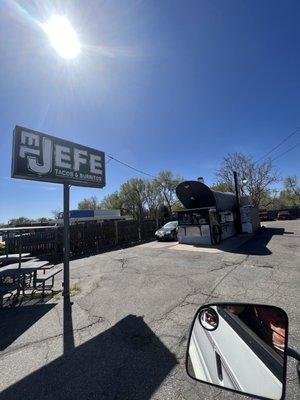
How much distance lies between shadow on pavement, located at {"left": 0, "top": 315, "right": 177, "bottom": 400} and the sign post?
322cm

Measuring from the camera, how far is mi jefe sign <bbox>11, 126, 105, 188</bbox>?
20.3 feet

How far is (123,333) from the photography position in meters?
4.22

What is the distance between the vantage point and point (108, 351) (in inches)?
144

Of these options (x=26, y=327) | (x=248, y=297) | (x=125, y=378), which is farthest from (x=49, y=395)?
(x=248, y=297)

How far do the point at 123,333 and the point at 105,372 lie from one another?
1.08 meters

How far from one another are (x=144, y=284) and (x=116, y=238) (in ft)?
41.9

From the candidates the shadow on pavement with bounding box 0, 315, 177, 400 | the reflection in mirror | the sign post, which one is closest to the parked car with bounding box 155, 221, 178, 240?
the sign post

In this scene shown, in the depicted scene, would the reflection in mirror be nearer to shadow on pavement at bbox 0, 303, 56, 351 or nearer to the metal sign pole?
shadow on pavement at bbox 0, 303, 56, 351

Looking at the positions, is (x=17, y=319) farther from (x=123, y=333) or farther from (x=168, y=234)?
(x=168, y=234)

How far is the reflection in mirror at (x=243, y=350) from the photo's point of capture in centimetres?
140

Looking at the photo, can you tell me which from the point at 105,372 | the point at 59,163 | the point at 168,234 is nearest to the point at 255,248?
the point at 168,234

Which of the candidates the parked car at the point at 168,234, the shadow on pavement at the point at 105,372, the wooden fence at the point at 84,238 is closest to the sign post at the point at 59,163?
the shadow on pavement at the point at 105,372

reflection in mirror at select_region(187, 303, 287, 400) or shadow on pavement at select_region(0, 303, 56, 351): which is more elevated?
reflection in mirror at select_region(187, 303, 287, 400)

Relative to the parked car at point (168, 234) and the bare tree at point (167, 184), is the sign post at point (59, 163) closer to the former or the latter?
the parked car at point (168, 234)
